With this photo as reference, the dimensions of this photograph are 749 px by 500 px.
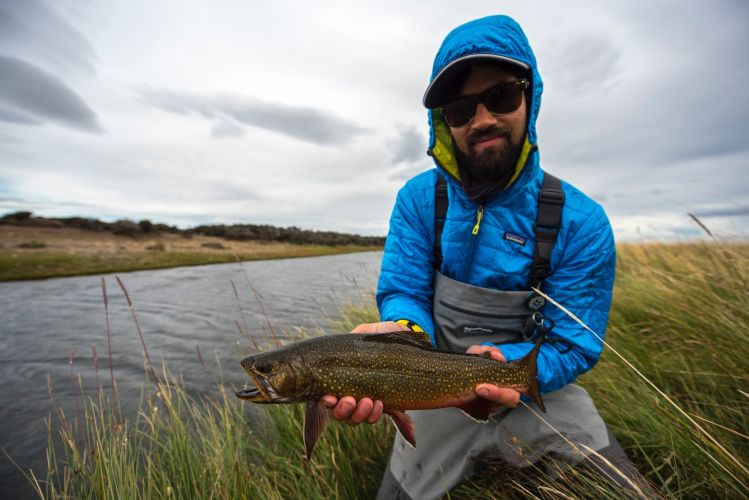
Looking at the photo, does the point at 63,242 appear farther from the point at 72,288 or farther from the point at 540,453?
the point at 540,453

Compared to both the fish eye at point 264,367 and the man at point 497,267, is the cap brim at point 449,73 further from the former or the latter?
the fish eye at point 264,367

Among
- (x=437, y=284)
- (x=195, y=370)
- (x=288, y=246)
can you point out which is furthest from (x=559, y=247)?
(x=288, y=246)

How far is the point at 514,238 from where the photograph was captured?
346 centimetres

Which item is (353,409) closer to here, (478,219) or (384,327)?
(384,327)

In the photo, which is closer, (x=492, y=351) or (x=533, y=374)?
Answer: (x=533, y=374)

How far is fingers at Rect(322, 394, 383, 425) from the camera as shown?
2480 millimetres

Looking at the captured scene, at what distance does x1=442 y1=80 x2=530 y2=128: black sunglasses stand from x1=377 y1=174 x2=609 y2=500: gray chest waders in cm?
86

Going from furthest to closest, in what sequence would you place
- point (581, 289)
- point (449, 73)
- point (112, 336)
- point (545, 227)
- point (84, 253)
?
point (84, 253) < point (112, 336) < point (449, 73) < point (545, 227) < point (581, 289)

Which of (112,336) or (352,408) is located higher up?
(352,408)

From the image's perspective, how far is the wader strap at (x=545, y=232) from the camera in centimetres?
337

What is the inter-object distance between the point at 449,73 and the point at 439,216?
4.71 ft

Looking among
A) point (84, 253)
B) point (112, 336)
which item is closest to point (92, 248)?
point (84, 253)

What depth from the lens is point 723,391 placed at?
3.73 m

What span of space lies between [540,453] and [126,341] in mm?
13335
